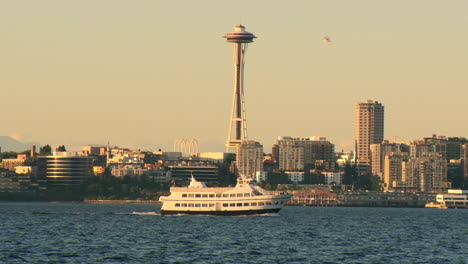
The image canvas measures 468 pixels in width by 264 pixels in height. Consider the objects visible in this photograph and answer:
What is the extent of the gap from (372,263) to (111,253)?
29883mm

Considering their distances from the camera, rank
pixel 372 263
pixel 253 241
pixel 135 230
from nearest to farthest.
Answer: pixel 372 263 → pixel 253 241 → pixel 135 230

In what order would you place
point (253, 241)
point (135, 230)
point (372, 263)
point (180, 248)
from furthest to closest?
point (135, 230) → point (253, 241) → point (180, 248) → point (372, 263)

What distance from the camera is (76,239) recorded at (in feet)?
542

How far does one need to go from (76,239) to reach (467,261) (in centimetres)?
5526

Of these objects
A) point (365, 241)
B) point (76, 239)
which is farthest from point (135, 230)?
point (365, 241)

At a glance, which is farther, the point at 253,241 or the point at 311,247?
the point at 253,241

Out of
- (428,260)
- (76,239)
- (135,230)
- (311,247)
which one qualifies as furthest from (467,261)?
(135,230)

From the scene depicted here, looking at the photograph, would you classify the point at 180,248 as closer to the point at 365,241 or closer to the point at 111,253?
the point at 111,253

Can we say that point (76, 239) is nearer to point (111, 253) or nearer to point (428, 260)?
point (111, 253)

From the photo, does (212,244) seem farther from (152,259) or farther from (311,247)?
(152,259)

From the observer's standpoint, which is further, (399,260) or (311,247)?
(311,247)

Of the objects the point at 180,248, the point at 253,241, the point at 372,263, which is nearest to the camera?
the point at 372,263

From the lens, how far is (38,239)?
166 m

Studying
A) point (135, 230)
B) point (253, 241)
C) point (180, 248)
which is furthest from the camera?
point (135, 230)
